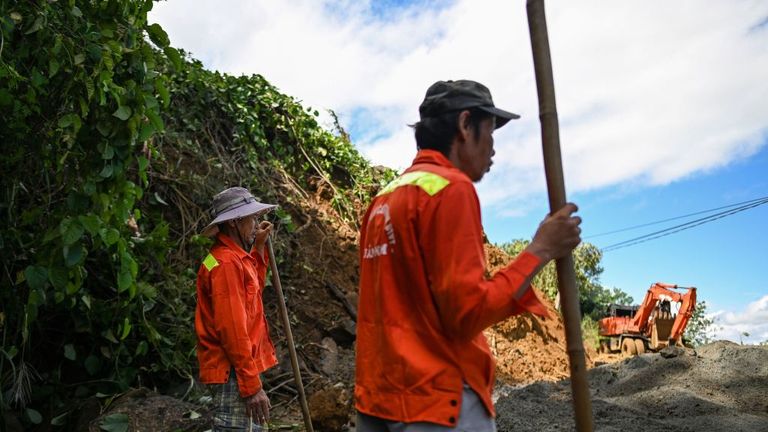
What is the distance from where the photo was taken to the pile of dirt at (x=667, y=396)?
20.1 ft

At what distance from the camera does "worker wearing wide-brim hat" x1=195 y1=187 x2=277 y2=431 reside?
11.5ft

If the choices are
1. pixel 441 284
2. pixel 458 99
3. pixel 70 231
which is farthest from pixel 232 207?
pixel 441 284

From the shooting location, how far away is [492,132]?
2.10 meters

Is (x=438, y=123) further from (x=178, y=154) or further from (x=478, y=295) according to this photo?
(x=178, y=154)

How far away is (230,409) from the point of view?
3.61m

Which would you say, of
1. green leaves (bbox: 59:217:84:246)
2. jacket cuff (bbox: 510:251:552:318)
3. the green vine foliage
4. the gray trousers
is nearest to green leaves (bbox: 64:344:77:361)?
the green vine foliage

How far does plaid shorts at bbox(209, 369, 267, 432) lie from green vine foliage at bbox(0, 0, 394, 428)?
127 cm

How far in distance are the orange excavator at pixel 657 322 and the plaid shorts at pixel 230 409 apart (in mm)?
15033

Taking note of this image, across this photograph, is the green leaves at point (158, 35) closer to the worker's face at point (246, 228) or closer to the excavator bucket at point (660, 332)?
the worker's face at point (246, 228)

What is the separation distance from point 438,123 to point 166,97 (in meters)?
2.95

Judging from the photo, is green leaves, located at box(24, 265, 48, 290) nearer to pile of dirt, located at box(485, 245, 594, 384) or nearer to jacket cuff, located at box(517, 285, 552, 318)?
jacket cuff, located at box(517, 285, 552, 318)

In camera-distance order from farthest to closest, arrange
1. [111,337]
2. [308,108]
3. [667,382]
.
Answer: [308,108]
[667,382]
[111,337]

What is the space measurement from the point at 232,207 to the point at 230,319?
741 mm

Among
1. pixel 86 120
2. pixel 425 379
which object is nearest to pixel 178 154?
pixel 86 120
